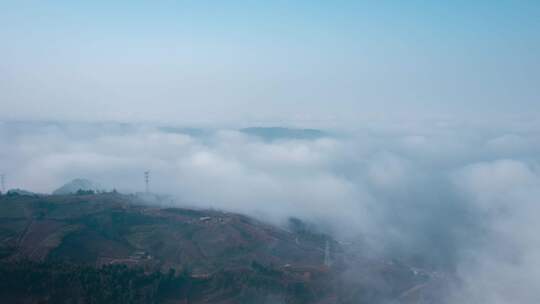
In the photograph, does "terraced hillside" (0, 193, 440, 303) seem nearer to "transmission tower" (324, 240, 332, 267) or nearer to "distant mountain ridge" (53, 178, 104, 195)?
"transmission tower" (324, 240, 332, 267)

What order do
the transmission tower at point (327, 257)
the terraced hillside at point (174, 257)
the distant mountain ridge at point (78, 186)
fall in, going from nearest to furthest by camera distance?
the terraced hillside at point (174, 257), the transmission tower at point (327, 257), the distant mountain ridge at point (78, 186)

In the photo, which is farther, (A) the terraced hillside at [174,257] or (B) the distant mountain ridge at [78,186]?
(B) the distant mountain ridge at [78,186]

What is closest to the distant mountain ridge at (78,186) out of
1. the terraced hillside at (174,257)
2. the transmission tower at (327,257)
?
the terraced hillside at (174,257)

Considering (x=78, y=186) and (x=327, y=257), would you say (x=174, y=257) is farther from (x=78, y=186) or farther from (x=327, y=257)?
(x=78, y=186)

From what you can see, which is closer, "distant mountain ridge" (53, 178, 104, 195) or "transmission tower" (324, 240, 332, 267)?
"transmission tower" (324, 240, 332, 267)

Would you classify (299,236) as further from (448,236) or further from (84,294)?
(84,294)

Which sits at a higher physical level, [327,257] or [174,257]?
[174,257]

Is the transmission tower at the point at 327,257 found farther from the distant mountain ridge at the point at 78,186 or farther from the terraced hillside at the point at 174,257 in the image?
the distant mountain ridge at the point at 78,186

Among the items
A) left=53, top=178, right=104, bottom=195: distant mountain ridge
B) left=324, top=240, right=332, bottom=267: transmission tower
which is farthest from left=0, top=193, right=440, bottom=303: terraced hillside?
left=53, top=178, right=104, bottom=195: distant mountain ridge

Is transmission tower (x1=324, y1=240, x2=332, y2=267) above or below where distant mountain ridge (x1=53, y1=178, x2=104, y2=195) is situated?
below

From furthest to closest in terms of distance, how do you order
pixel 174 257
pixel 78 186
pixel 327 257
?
pixel 78 186 → pixel 327 257 → pixel 174 257

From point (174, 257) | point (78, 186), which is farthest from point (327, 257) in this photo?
point (78, 186)
